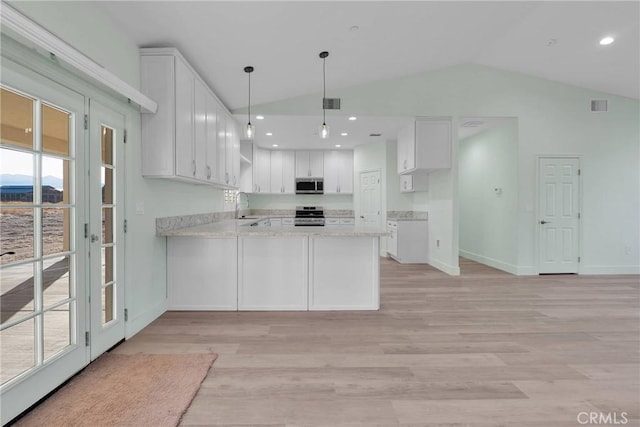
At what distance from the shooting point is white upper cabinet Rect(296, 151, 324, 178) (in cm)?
744

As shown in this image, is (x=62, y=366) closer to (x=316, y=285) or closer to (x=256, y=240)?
(x=256, y=240)

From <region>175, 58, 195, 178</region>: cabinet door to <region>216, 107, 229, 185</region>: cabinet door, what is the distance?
2.80ft

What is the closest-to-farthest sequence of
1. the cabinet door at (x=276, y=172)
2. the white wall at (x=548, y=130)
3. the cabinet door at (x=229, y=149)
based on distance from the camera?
the cabinet door at (x=229, y=149) < the white wall at (x=548, y=130) < the cabinet door at (x=276, y=172)

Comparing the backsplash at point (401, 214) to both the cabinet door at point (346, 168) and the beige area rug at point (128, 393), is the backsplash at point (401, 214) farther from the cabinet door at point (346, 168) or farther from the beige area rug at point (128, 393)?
the beige area rug at point (128, 393)

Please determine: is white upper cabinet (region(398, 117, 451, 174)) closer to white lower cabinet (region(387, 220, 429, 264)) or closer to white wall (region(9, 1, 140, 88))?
white lower cabinet (region(387, 220, 429, 264))

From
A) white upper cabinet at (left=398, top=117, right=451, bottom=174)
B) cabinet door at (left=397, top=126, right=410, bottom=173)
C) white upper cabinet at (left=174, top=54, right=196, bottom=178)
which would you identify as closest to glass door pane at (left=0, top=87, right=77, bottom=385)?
white upper cabinet at (left=174, top=54, right=196, bottom=178)

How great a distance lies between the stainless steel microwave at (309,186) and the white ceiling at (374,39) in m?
2.77

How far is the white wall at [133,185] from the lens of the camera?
6.36 feet

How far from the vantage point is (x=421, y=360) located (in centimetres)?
229

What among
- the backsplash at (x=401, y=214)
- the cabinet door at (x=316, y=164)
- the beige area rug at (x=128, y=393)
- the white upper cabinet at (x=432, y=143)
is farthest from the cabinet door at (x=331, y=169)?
the beige area rug at (x=128, y=393)

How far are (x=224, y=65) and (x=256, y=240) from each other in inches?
80.8

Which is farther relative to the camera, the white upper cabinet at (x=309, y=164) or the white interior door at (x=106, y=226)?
the white upper cabinet at (x=309, y=164)

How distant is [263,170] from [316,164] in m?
1.32

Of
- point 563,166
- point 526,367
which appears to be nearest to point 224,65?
point 526,367
